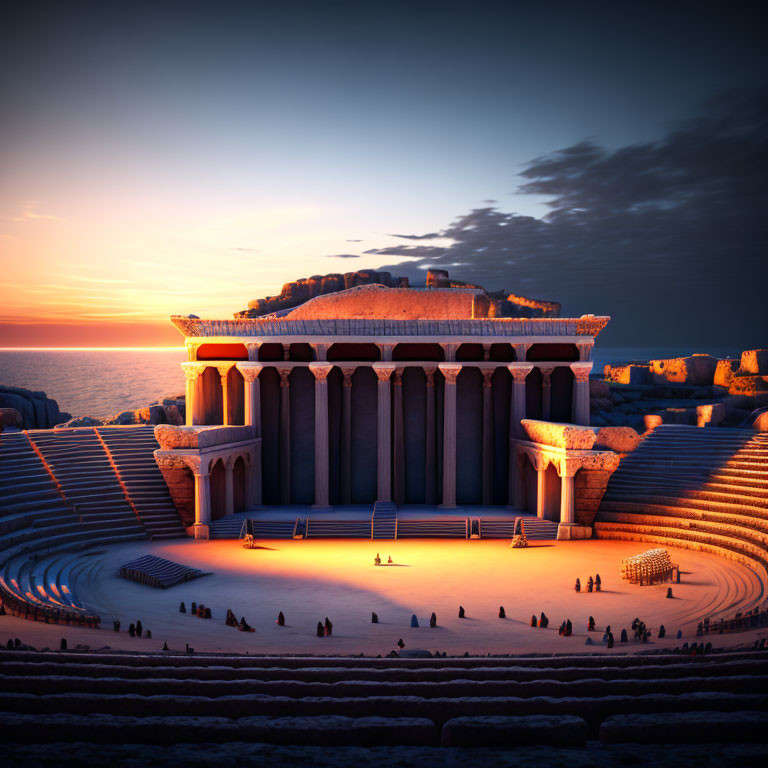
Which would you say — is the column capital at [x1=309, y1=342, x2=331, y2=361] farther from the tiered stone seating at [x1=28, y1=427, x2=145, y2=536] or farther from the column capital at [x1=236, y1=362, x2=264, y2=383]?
the tiered stone seating at [x1=28, y1=427, x2=145, y2=536]

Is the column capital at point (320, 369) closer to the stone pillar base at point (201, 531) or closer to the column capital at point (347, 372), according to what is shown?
the column capital at point (347, 372)

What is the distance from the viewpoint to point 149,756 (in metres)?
6.36

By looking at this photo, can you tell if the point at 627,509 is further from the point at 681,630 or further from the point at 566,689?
Result: the point at 566,689

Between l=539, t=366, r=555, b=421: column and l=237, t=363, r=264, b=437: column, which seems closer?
l=237, t=363, r=264, b=437: column

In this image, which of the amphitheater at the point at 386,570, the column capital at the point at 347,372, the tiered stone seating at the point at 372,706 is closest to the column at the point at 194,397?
the amphitheater at the point at 386,570

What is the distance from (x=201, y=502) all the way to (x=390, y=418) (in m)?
11.4

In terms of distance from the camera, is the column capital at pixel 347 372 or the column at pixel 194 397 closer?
the column capital at pixel 347 372

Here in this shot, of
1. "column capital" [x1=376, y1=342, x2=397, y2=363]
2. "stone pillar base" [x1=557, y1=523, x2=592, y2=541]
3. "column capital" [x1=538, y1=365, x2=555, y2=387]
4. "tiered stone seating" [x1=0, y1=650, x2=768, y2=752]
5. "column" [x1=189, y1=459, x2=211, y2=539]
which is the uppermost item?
Answer: "column capital" [x1=376, y1=342, x2=397, y2=363]

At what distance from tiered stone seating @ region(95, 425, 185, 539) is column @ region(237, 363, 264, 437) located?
224 inches

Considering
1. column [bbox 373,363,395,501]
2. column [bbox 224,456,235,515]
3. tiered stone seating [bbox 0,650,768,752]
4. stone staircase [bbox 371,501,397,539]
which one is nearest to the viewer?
tiered stone seating [bbox 0,650,768,752]

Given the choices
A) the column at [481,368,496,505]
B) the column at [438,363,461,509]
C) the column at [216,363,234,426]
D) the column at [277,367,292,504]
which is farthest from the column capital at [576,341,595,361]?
the column at [216,363,234,426]

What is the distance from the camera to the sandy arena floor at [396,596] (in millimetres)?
18797

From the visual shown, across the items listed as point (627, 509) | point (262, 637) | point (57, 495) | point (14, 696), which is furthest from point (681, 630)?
point (57, 495)

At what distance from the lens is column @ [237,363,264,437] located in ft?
120
